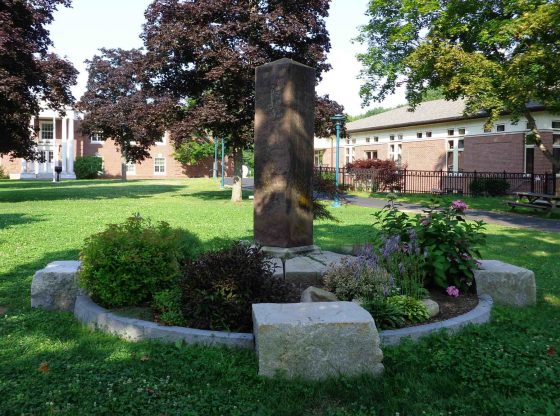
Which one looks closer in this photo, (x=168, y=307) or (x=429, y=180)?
(x=168, y=307)

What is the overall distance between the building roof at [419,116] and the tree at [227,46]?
14.6 m

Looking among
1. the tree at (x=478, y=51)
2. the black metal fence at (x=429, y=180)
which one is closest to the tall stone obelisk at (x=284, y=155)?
the tree at (x=478, y=51)

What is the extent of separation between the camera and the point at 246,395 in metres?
3.33

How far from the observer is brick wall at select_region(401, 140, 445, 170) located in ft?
113

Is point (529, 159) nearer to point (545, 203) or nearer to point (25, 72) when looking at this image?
point (545, 203)

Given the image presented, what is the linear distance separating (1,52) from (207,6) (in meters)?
6.96

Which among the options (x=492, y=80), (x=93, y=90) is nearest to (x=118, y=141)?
(x=93, y=90)

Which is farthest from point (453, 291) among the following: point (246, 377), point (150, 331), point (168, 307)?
point (150, 331)

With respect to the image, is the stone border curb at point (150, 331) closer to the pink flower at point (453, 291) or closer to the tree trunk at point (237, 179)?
the pink flower at point (453, 291)

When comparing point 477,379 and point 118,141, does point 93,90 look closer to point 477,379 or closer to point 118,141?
point 118,141

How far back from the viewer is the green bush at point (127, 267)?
4766mm

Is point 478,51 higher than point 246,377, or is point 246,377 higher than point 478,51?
point 478,51

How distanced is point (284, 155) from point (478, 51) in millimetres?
15091

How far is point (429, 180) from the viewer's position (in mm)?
32469
